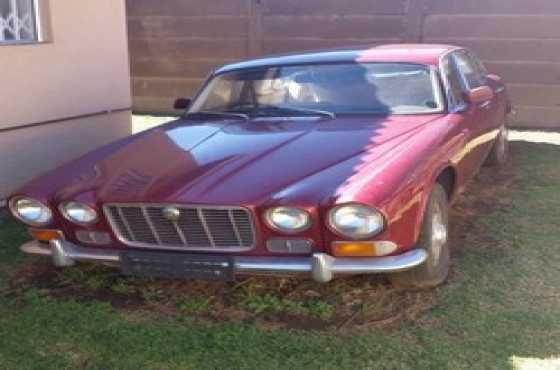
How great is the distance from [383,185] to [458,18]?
666 cm

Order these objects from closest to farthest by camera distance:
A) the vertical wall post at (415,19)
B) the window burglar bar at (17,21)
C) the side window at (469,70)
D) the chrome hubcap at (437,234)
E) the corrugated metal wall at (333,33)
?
the chrome hubcap at (437,234), the side window at (469,70), the window burglar bar at (17,21), the corrugated metal wall at (333,33), the vertical wall post at (415,19)

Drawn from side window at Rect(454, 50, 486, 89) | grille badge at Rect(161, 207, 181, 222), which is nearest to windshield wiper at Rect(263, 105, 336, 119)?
side window at Rect(454, 50, 486, 89)

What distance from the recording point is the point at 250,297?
376 cm

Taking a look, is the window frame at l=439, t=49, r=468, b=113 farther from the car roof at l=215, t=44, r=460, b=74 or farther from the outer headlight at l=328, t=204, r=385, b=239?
the outer headlight at l=328, t=204, r=385, b=239

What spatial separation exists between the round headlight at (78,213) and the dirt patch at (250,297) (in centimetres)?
52

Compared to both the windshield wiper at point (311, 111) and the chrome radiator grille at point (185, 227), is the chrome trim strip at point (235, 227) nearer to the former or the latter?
the chrome radiator grille at point (185, 227)

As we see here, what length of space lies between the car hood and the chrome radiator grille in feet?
0.20

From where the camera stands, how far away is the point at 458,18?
9.16 m

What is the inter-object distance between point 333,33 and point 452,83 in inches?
207

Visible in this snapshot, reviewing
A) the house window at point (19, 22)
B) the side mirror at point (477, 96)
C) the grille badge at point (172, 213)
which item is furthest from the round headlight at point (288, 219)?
the house window at point (19, 22)

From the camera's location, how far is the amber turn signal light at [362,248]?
125 inches

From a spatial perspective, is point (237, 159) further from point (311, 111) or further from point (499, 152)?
point (499, 152)

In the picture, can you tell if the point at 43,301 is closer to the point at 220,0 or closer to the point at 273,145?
the point at 273,145

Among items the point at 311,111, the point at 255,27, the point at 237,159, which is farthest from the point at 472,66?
the point at 255,27
